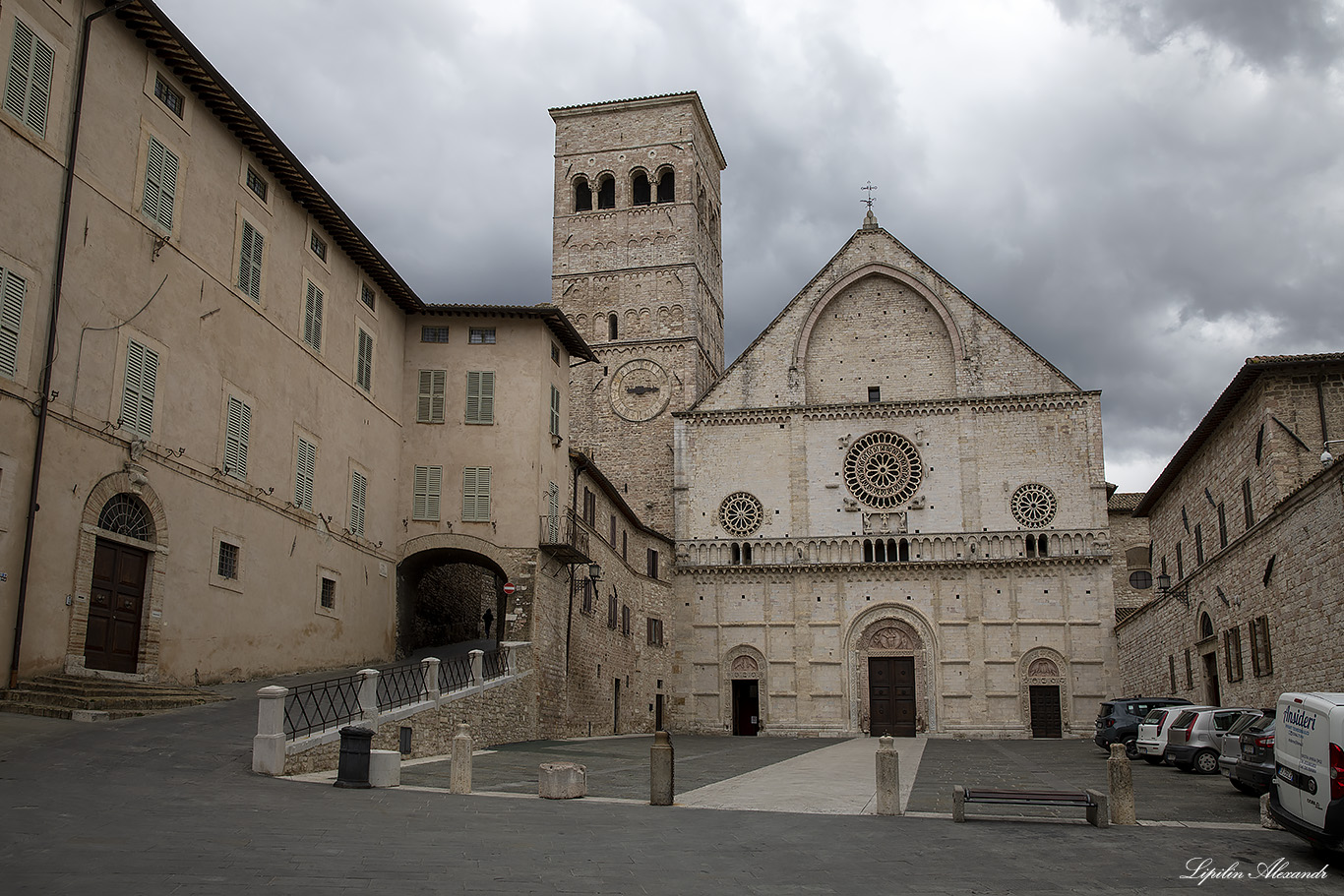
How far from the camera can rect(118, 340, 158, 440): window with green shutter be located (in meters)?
18.5

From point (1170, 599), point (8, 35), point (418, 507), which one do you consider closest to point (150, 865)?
point (8, 35)

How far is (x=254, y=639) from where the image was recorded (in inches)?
862

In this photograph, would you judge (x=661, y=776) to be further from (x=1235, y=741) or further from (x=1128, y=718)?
(x=1128, y=718)

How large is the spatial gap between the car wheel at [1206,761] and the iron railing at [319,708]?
48.8 feet

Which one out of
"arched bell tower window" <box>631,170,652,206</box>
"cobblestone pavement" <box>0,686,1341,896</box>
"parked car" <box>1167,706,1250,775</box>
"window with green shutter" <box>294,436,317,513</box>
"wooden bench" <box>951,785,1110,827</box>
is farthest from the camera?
"arched bell tower window" <box>631,170,652,206</box>

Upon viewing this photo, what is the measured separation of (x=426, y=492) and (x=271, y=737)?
14.4m

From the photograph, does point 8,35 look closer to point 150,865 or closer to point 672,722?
point 150,865

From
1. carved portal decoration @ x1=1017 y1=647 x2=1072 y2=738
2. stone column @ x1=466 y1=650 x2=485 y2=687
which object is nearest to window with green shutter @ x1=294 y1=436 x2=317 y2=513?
stone column @ x1=466 y1=650 x2=485 y2=687

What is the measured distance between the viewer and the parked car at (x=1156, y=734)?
2158cm

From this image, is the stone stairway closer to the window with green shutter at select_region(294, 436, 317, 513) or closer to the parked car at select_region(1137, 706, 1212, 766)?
the window with green shutter at select_region(294, 436, 317, 513)

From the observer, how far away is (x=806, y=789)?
17.0 m

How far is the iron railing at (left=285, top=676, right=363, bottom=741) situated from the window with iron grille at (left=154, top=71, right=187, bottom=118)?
10527 mm

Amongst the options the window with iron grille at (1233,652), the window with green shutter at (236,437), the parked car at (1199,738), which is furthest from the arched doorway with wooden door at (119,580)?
the window with iron grille at (1233,652)

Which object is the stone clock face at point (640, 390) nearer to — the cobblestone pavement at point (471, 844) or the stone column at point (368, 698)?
the stone column at point (368, 698)
